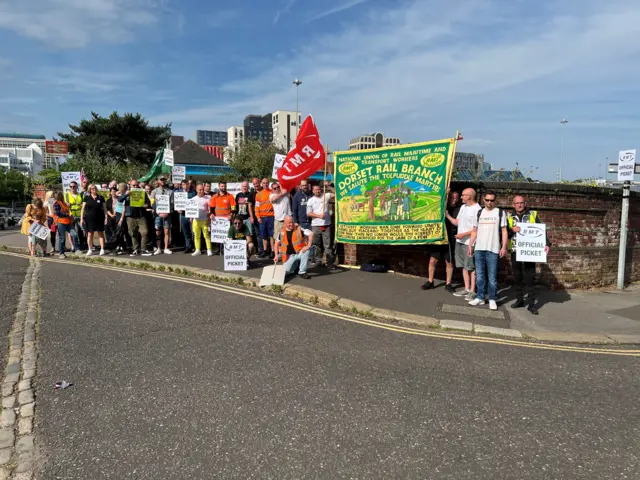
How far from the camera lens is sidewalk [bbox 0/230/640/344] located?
610 centimetres

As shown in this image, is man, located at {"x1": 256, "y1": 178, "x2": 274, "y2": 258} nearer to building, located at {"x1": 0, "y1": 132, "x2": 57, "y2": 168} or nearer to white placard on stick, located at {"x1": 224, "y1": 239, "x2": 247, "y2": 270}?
white placard on stick, located at {"x1": 224, "y1": 239, "x2": 247, "y2": 270}

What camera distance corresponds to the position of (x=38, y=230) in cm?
1160

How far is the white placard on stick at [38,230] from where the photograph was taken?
11.6 meters

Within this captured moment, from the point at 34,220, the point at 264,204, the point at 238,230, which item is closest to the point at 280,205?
the point at 264,204

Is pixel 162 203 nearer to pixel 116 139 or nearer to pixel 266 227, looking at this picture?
pixel 266 227

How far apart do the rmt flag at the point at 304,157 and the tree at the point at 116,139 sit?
39273mm

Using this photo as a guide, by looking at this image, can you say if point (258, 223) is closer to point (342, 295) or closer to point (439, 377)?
point (342, 295)

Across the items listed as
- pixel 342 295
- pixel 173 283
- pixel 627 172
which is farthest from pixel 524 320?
pixel 173 283

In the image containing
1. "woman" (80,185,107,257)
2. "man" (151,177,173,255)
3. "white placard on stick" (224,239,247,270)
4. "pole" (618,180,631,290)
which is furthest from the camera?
"man" (151,177,173,255)

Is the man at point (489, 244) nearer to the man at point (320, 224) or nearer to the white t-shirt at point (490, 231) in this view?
the white t-shirt at point (490, 231)

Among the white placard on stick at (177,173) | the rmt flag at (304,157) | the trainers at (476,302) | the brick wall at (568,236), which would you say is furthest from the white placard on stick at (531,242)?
the white placard on stick at (177,173)

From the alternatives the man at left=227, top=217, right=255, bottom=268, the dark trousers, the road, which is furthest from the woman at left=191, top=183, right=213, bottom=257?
the dark trousers

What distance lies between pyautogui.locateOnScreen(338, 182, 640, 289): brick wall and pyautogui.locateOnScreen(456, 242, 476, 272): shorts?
48.1 inches

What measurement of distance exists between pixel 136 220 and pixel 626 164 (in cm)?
1174
